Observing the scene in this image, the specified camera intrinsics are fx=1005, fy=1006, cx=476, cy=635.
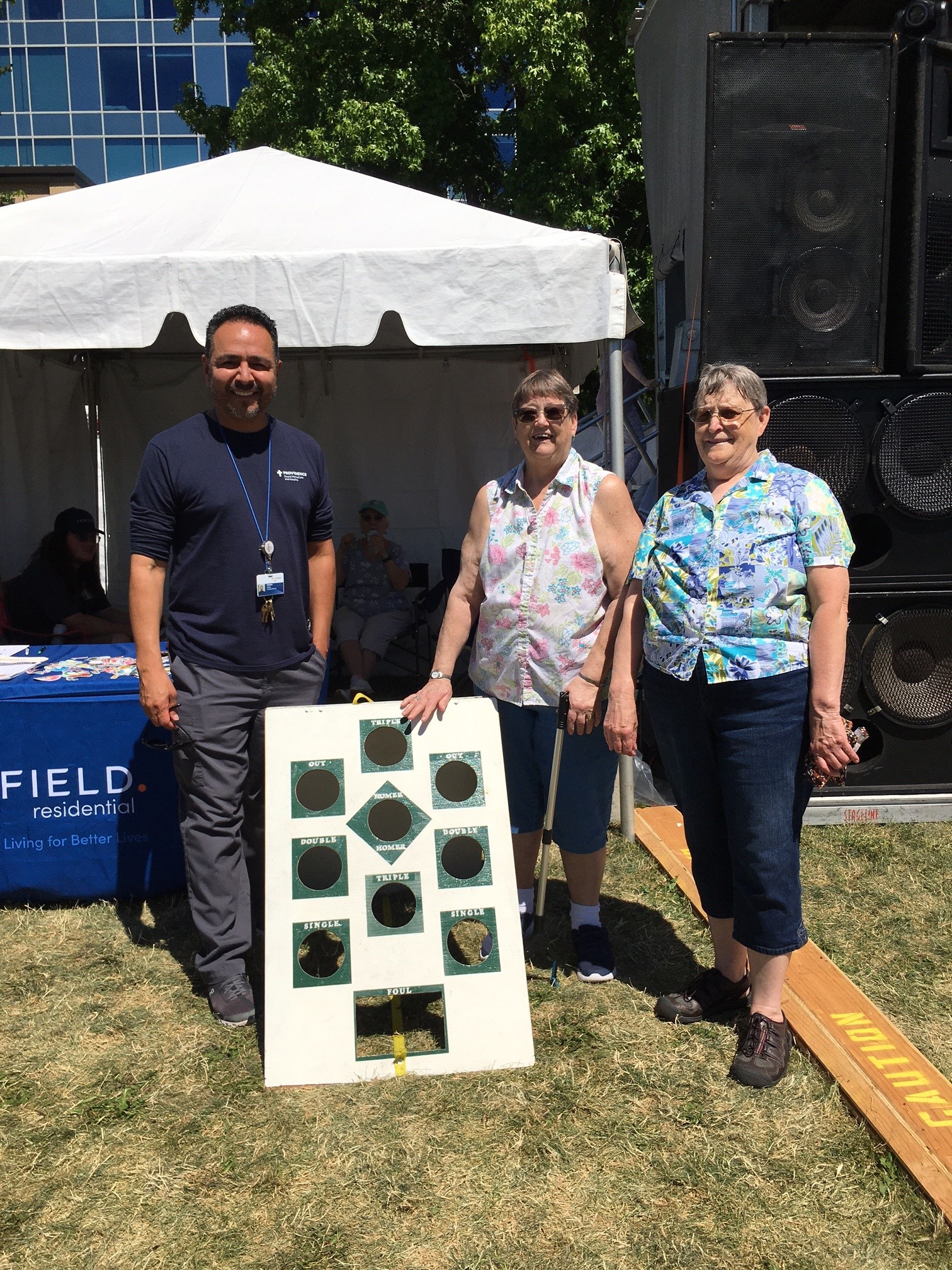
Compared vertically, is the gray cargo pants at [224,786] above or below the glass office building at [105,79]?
below

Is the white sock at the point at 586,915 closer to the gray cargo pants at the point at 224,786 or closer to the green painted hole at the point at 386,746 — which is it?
the green painted hole at the point at 386,746

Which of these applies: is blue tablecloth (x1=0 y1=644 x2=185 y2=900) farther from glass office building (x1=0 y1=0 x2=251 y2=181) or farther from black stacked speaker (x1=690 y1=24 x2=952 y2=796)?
glass office building (x1=0 y1=0 x2=251 y2=181)

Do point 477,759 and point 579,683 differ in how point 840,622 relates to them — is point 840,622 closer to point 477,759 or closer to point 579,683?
point 579,683

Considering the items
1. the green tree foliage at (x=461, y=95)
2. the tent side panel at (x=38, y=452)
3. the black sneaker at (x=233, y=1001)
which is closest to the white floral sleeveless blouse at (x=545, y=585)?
the black sneaker at (x=233, y=1001)

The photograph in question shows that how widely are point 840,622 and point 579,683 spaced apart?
69 cm

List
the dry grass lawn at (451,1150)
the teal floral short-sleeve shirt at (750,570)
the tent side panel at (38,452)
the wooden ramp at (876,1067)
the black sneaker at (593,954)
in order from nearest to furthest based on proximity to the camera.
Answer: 1. the dry grass lawn at (451,1150)
2. the wooden ramp at (876,1067)
3. the teal floral short-sleeve shirt at (750,570)
4. the black sneaker at (593,954)
5. the tent side panel at (38,452)

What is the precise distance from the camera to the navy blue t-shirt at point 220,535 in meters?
2.58

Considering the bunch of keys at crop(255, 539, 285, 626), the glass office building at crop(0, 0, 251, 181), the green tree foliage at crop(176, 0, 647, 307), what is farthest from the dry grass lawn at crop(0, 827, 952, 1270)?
the glass office building at crop(0, 0, 251, 181)

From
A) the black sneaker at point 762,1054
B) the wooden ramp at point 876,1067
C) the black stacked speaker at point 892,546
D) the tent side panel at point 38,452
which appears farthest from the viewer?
the tent side panel at point 38,452

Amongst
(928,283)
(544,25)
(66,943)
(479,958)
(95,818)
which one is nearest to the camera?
(479,958)

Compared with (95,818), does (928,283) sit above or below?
above

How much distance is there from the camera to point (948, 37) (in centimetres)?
410

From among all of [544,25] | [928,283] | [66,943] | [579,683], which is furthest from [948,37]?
[544,25]

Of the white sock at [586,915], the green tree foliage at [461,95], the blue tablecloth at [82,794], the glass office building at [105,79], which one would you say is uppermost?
the glass office building at [105,79]
